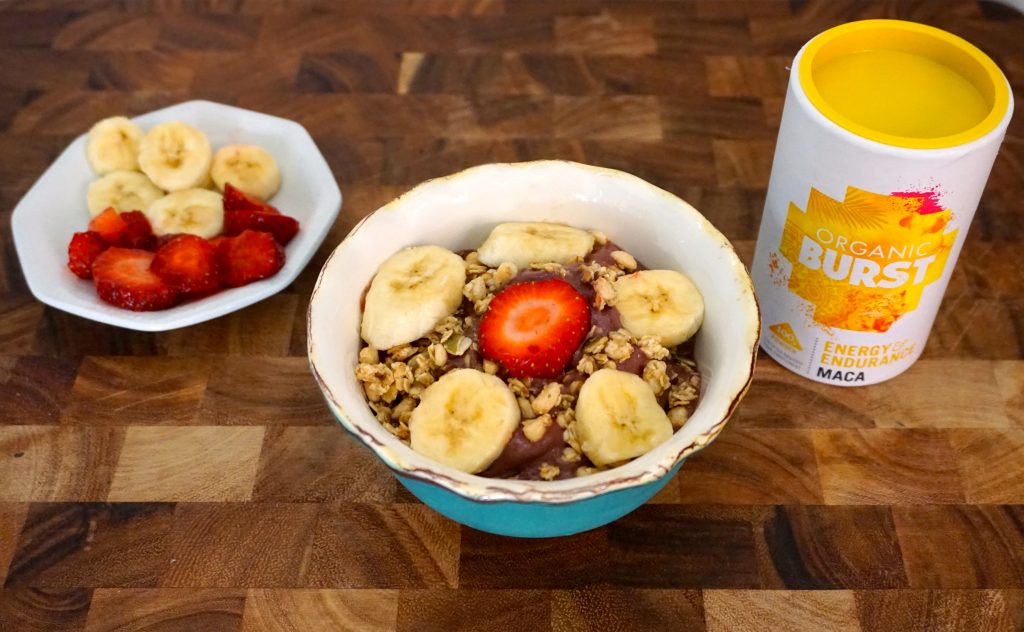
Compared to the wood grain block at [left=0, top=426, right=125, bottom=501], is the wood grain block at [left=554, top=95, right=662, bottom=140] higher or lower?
higher


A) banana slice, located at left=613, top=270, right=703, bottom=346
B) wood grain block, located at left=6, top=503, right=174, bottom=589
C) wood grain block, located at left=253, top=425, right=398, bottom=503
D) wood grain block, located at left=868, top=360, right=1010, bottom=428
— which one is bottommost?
wood grain block, located at left=6, top=503, right=174, bottom=589

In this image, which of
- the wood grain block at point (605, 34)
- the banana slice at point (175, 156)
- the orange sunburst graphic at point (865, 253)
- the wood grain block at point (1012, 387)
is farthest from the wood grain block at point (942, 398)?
the banana slice at point (175, 156)

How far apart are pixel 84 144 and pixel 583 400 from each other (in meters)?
0.94

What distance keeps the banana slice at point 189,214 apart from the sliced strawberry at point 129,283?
8 cm

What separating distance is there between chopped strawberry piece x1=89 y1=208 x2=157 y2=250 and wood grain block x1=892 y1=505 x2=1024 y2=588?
1048 millimetres

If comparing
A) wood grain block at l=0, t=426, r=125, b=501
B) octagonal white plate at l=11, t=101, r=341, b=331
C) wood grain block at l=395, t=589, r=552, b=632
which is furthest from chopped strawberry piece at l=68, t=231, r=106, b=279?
wood grain block at l=395, t=589, r=552, b=632

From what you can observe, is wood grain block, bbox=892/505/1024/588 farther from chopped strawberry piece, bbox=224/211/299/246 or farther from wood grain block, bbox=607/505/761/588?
chopped strawberry piece, bbox=224/211/299/246

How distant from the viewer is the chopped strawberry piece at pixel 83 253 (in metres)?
1.31

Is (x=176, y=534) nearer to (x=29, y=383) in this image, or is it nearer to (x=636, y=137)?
(x=29, y=383)

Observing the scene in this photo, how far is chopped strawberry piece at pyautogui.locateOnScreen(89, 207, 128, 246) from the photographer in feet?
4.41

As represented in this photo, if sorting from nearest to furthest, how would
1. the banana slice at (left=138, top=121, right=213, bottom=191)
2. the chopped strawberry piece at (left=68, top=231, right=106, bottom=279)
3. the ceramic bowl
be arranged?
the ceramic bowl < the chopped strawberry piece at (left=68, top=231, right=106, bottom=279) < the banana slice at (left=138, top=121, right=213, bottom=191)

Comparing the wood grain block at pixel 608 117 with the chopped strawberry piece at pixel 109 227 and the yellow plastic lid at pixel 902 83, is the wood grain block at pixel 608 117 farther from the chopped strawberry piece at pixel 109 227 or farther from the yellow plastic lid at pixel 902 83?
the chopped strawberry piece at pixel 109 227

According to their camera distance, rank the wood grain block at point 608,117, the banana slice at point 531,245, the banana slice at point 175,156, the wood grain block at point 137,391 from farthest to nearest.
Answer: the wood grain block at point 608,117
the banana slice at point 175,156
the wood grain block at point 137,391
the banana slice at point 531,245

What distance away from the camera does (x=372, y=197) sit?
1464 mm
